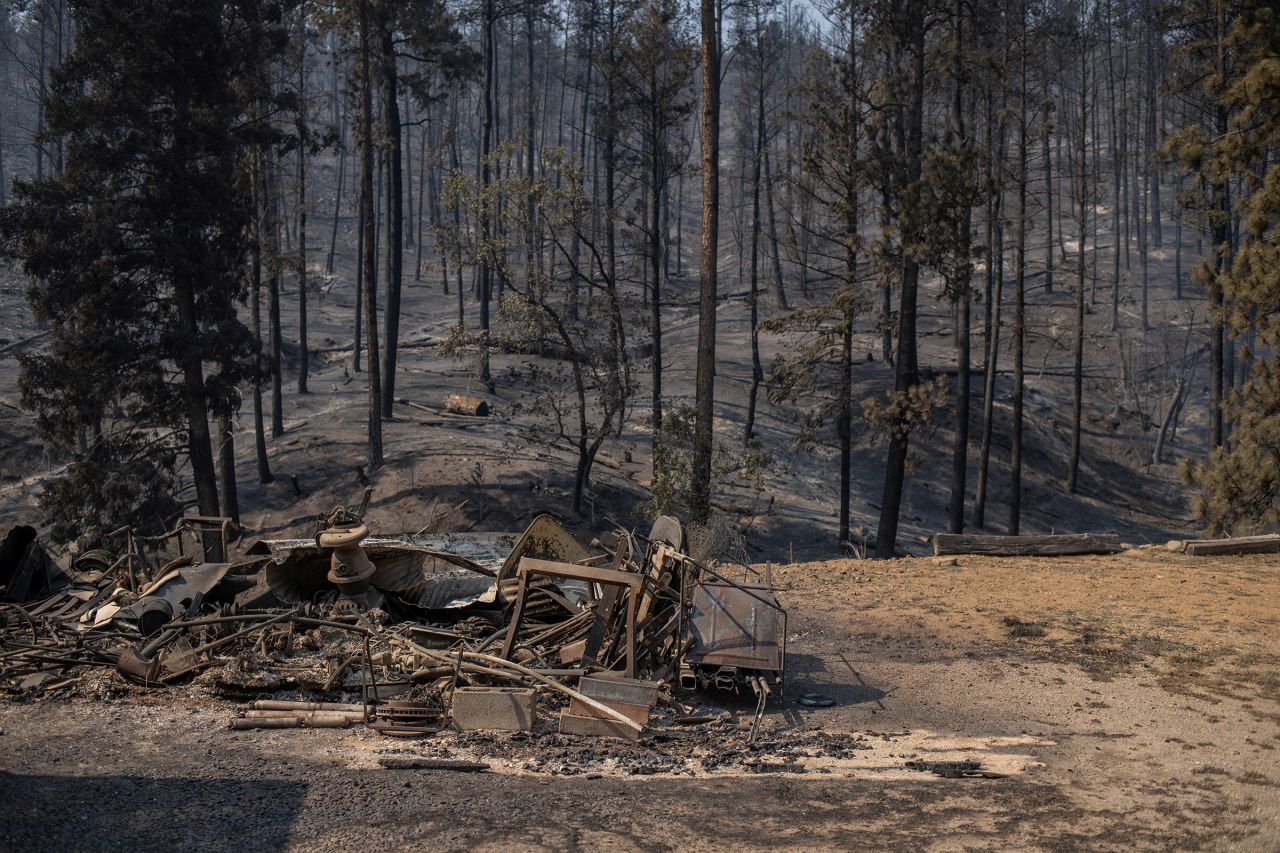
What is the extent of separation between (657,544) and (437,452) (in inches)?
800

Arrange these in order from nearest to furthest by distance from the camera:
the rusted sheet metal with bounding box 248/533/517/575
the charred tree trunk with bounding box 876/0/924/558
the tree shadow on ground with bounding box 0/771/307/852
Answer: the tree shadow on ground with bounding box 0/771/307/852 < the rusted sheet metal with bounding box 248/533/517/575 < the charred tree trunk with bounding box 876/0/924/558

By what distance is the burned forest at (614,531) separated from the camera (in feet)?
24.0

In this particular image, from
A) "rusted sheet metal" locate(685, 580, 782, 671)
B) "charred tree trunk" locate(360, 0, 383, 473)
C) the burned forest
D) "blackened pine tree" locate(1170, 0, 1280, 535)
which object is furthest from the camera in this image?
"charred tree trunk" locate(360, 0, 383, 473)

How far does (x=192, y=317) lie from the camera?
23109 mm

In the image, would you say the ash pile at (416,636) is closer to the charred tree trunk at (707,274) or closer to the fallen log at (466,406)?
the charred tree trunk at (707,274)

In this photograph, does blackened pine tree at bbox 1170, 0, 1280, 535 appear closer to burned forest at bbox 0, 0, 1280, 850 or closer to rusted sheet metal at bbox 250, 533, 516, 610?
burned forest at bbox 0, 0, 1280, 850

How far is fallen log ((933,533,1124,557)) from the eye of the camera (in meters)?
15.6

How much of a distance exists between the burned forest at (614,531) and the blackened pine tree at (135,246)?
85mm

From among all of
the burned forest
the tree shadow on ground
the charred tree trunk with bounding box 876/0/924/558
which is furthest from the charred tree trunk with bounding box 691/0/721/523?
the tree shadow on ground

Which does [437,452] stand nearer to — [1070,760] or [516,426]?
[516,426]

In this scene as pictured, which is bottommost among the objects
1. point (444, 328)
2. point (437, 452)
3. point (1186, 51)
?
point (437, 452)

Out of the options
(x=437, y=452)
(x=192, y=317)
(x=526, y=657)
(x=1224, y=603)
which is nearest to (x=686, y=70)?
(x=437, y=452)

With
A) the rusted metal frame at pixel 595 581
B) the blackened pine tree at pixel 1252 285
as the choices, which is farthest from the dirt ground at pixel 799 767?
the blackened pine tree at pixel 1252 285

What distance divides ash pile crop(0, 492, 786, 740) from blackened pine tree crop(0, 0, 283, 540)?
34.9 ft
